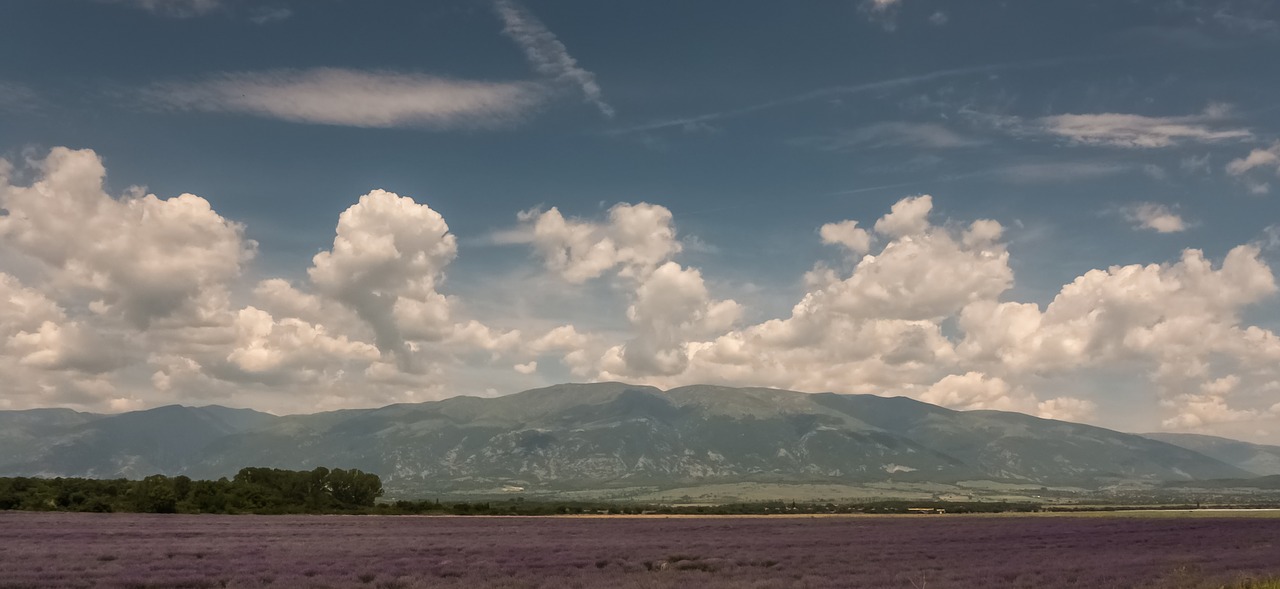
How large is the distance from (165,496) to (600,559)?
70393 mm

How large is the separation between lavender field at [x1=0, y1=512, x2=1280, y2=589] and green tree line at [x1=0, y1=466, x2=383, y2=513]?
30.4 meters

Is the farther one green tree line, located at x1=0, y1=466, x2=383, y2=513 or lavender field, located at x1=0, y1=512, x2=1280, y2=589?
green tree line, located at x1=0, y1=466, x2=383, y2=513

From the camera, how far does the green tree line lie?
84.0 metres

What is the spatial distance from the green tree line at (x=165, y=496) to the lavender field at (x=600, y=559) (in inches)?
1197

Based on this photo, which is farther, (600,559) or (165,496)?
(165,496)

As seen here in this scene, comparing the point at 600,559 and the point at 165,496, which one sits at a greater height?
the point at 600,559

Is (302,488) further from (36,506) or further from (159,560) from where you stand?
(159,560)

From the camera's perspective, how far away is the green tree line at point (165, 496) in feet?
276

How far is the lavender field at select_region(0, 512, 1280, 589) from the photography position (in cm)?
2736

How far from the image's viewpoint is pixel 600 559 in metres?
36.5

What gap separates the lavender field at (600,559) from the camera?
27.4m

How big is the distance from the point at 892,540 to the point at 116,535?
156 feet

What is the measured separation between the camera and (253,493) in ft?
320

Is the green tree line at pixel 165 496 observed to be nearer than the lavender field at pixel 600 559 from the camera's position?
No
